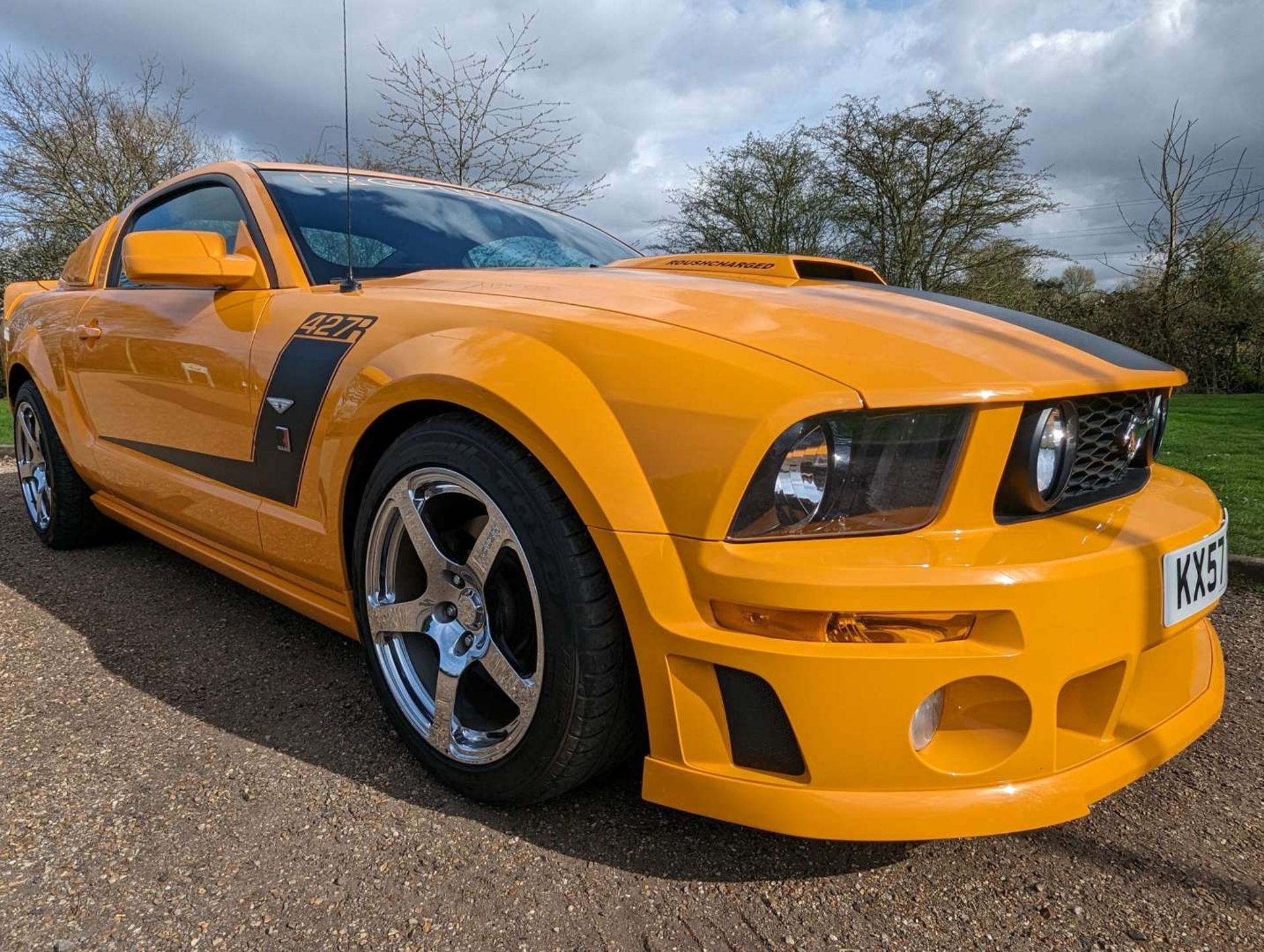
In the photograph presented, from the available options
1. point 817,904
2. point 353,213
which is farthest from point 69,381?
point 817,904

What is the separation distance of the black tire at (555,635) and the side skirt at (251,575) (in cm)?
56

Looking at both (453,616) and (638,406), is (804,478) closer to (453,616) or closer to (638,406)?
(638,406)

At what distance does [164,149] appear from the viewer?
13.3 meters

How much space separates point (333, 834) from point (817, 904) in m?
0.94

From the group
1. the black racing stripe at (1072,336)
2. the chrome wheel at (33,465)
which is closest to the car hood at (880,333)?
the black racing stripe at (1072,336)

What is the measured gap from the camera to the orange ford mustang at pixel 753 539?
1.27 metres

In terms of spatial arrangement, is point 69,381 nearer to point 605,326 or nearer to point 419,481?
point 419,481

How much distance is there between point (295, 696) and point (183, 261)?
3.96 feet

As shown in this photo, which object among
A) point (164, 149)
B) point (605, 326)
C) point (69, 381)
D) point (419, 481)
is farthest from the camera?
point (164, 149)

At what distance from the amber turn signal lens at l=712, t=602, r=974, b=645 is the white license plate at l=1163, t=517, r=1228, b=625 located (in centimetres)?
44

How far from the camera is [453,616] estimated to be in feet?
5.83

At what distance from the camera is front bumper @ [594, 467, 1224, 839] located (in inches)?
48.9

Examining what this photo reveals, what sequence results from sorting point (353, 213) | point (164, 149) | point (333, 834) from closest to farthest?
point (333, 834) < point (353, 213) < point (164, 149)

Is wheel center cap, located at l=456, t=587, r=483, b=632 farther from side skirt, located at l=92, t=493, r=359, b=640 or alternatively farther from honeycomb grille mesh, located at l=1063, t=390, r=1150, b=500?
honeycomb grille mesh, located at l=1063, t=390, r=1150, b=500
